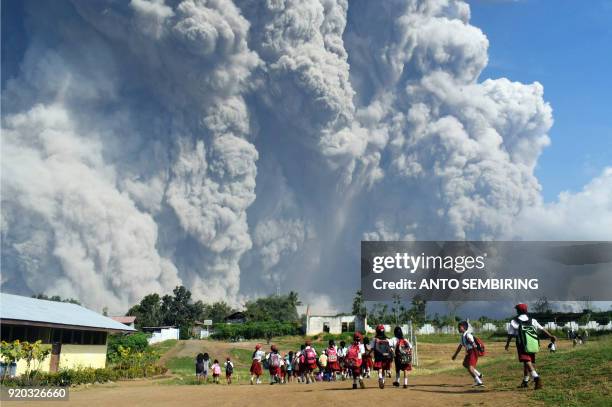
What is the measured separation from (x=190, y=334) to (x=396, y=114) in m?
70.2

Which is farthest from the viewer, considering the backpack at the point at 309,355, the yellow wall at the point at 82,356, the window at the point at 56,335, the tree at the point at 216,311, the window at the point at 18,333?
the tree at the point at 216,311

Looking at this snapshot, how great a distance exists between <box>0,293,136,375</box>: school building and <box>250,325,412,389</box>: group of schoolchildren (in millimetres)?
12042

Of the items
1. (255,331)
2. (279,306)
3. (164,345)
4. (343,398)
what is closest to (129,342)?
(164,345)

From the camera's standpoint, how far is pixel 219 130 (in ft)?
373

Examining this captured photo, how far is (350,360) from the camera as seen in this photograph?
59.3 feet

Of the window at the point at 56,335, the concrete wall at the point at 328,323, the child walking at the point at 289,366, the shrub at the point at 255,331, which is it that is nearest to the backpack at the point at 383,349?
the child walking at the point at 289,366

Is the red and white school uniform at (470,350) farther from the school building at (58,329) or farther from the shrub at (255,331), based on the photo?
the shrub at (255,331)

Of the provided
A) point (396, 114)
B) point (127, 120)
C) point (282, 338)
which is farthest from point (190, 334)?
point (396, 114)

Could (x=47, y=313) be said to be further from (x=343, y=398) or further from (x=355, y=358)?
(x=343, y=398)

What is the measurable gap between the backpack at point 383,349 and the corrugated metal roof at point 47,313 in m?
18.7

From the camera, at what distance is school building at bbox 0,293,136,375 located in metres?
28.9

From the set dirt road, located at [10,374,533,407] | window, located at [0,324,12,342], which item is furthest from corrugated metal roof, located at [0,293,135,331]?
dirt road, located at [10,374,533,407]

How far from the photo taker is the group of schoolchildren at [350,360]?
16875 mm

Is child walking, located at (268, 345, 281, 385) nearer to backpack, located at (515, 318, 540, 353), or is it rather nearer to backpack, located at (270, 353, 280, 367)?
backpack, located at (270, 353, 280, 367)
